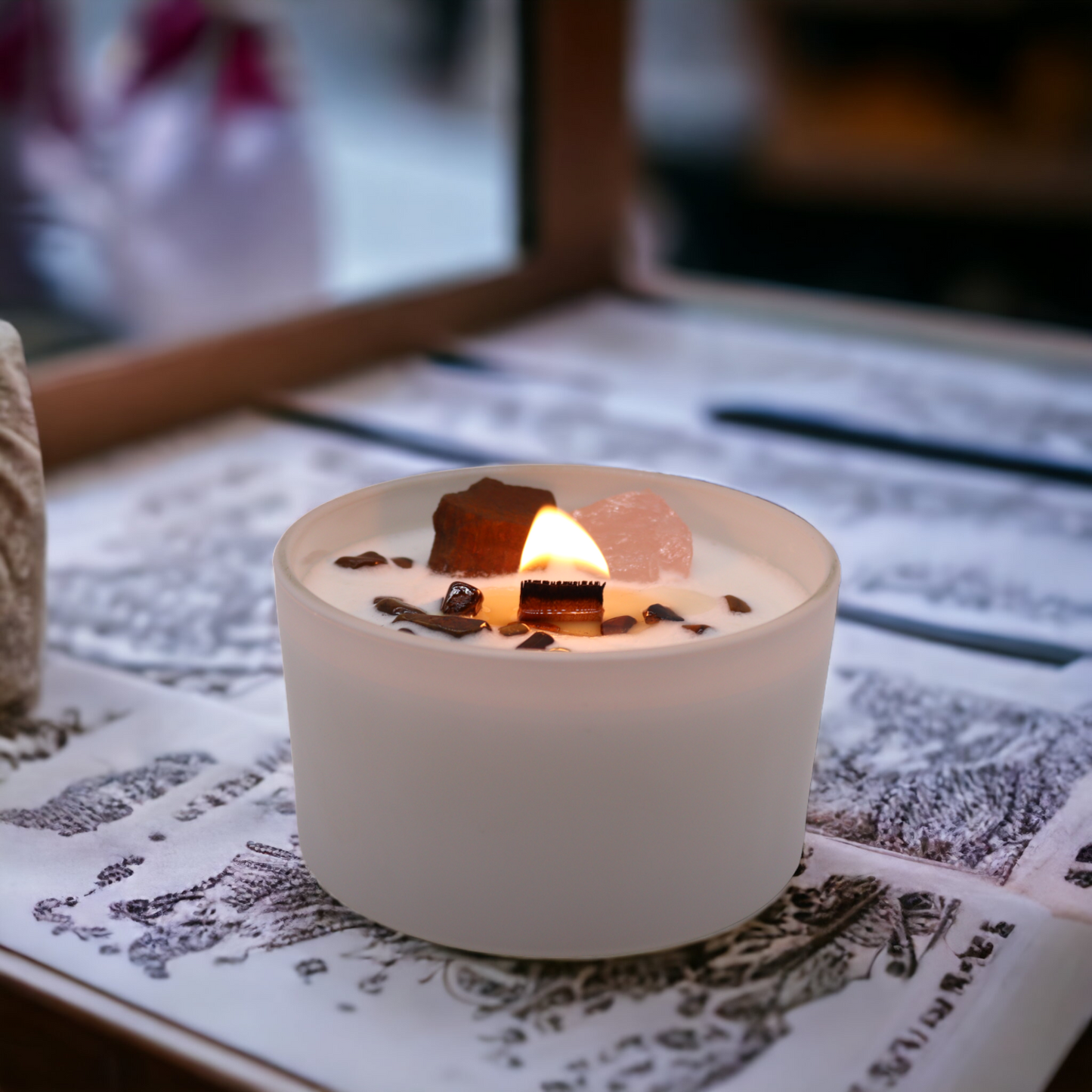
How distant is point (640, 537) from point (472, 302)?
0.73 metres

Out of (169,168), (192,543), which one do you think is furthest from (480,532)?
(169,168)

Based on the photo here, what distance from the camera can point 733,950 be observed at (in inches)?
15.9

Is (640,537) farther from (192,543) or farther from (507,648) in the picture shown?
(192,543)

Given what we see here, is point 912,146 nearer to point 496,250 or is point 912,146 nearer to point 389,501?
point 496,250

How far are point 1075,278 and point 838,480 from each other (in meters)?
1.58

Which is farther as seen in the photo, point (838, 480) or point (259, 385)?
point (259, 385)

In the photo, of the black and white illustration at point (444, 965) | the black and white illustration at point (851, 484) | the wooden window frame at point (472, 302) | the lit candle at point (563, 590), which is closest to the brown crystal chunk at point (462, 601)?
the lit candle at point (563, 590)

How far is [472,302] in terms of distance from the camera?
3.81 ft

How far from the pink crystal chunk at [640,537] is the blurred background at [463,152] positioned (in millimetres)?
578

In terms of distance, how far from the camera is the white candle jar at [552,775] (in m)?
0.36

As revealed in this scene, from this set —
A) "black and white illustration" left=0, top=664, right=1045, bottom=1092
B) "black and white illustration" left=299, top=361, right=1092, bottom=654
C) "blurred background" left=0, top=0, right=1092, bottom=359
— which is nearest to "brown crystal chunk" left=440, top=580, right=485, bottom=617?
"black and white illustration" left=0, top=664, right=1045, bottom=1092

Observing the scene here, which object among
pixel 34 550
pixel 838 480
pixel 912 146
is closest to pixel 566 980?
pixel 34 550

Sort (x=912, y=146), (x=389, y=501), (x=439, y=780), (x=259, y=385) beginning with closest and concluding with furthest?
(x=439, y=780), (x=389, y=501), (x=259, y=385), (x=912, y=146)

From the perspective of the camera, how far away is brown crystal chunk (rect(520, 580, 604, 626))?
0.42 meters
